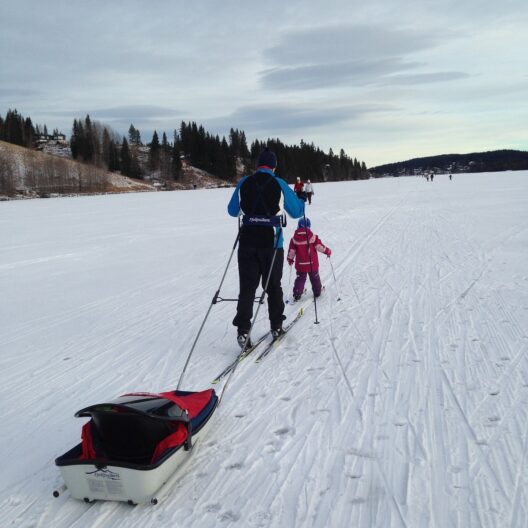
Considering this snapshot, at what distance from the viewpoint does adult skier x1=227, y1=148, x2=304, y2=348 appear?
16.9 feet

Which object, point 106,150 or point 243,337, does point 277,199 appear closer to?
point 243,337

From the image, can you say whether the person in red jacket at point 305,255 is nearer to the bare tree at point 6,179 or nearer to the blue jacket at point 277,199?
the blue jacket at point 277,199

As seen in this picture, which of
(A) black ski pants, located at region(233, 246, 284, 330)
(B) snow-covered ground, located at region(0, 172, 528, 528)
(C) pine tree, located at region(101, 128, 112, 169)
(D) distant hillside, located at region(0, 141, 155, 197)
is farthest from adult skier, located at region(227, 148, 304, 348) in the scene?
(C) pine tree, located at region(101, 128, 112, 169)

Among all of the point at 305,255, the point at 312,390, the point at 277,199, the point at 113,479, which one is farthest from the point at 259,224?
the point at 113,479

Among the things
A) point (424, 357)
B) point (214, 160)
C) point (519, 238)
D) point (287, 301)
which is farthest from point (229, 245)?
point (214, 160)

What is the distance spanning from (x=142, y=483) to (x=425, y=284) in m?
6.16

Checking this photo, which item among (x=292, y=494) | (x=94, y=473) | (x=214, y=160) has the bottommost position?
(x=292, y=494)

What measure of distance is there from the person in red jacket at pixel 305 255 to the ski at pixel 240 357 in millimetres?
1661

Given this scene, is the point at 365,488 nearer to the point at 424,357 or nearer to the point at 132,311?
the point at 424,357

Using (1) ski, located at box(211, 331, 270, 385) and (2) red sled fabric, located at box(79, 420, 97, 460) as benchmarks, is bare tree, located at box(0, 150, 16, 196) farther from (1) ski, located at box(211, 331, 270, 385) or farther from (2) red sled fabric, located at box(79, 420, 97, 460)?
(2) red sled fabric, located at box(79, 420, 97, 460)

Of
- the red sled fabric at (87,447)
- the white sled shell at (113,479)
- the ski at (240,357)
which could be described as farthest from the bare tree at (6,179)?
the white sled shell at (113,479)

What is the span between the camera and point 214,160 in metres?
110

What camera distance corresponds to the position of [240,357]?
5.01 meters

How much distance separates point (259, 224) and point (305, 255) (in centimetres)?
237
